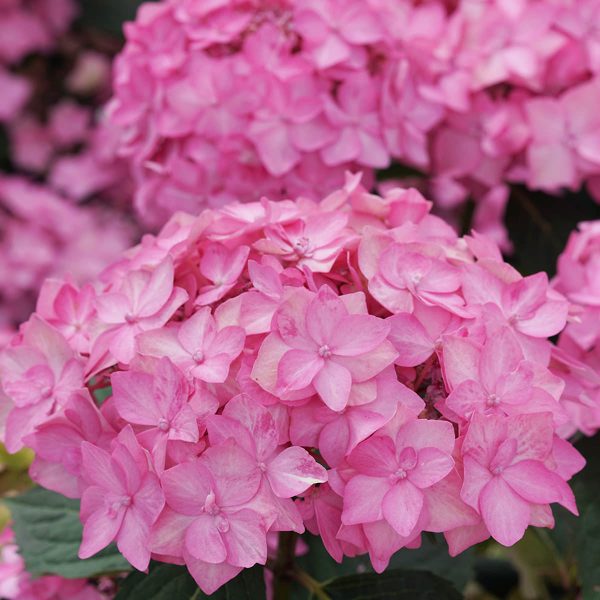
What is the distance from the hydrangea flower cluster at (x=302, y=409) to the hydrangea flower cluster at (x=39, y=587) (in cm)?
25

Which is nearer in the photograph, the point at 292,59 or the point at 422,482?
the point at 422,482

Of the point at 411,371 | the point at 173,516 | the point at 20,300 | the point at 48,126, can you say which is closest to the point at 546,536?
the point at 411,371

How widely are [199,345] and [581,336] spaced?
387 mm

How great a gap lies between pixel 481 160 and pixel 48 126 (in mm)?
1230

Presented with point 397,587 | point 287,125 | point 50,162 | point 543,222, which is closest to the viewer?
point 397,587

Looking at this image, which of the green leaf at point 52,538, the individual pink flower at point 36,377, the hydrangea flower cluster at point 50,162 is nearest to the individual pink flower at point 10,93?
the hydrangea flower cluster at point 50,162

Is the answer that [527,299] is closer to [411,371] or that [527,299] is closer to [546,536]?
Answer: [411,371]

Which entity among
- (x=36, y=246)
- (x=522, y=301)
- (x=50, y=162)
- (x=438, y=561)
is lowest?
(x=50, y=162)

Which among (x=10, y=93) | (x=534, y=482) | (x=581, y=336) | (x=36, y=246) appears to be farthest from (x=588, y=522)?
(x=10, y=93)

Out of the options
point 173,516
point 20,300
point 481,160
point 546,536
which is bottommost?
point 20,300

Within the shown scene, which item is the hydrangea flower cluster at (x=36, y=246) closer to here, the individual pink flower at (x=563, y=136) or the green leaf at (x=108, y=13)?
the green leaf at (x=108, y=13)

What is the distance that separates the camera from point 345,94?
1.12 metres

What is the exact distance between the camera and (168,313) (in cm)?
74

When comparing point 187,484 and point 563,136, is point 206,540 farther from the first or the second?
point 563,136
